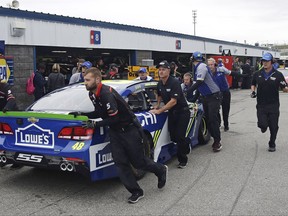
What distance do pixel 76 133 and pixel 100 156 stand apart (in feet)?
1.32

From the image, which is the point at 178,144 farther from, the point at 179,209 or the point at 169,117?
the point at 179,209

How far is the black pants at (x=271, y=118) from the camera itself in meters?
7.11

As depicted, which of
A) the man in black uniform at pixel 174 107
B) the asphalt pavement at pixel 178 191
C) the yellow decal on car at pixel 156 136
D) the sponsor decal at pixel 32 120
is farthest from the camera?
the man in black uniform at pixel 174 107

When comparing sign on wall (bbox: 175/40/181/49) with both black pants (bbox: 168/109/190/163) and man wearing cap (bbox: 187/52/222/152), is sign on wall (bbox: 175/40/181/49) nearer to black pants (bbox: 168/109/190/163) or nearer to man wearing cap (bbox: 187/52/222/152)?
man wearing cap (bbox: 187/52/222/152)

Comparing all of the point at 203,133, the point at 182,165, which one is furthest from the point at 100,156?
the point at 203,133

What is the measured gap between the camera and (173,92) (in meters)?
5.73

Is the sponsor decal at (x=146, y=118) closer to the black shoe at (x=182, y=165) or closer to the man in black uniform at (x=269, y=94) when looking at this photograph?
the black shoe at (x=182, y=165)

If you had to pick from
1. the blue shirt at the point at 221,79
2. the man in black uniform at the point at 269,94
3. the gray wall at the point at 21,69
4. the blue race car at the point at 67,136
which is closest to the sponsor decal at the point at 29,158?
the blue race car at the point at 67,136

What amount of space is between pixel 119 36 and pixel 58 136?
12.5 m

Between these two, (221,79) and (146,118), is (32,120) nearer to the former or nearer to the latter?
(146,118)

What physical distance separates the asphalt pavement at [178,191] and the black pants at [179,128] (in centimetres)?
36

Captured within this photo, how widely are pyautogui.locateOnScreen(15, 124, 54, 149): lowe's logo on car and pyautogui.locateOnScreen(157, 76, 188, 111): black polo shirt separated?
196 centimetres

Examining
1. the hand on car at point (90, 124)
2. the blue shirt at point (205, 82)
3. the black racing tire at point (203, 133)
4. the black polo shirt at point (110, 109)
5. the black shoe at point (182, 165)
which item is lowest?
the black shoe at point (182, 165)

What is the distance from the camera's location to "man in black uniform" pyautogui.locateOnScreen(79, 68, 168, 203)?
4.35 m
